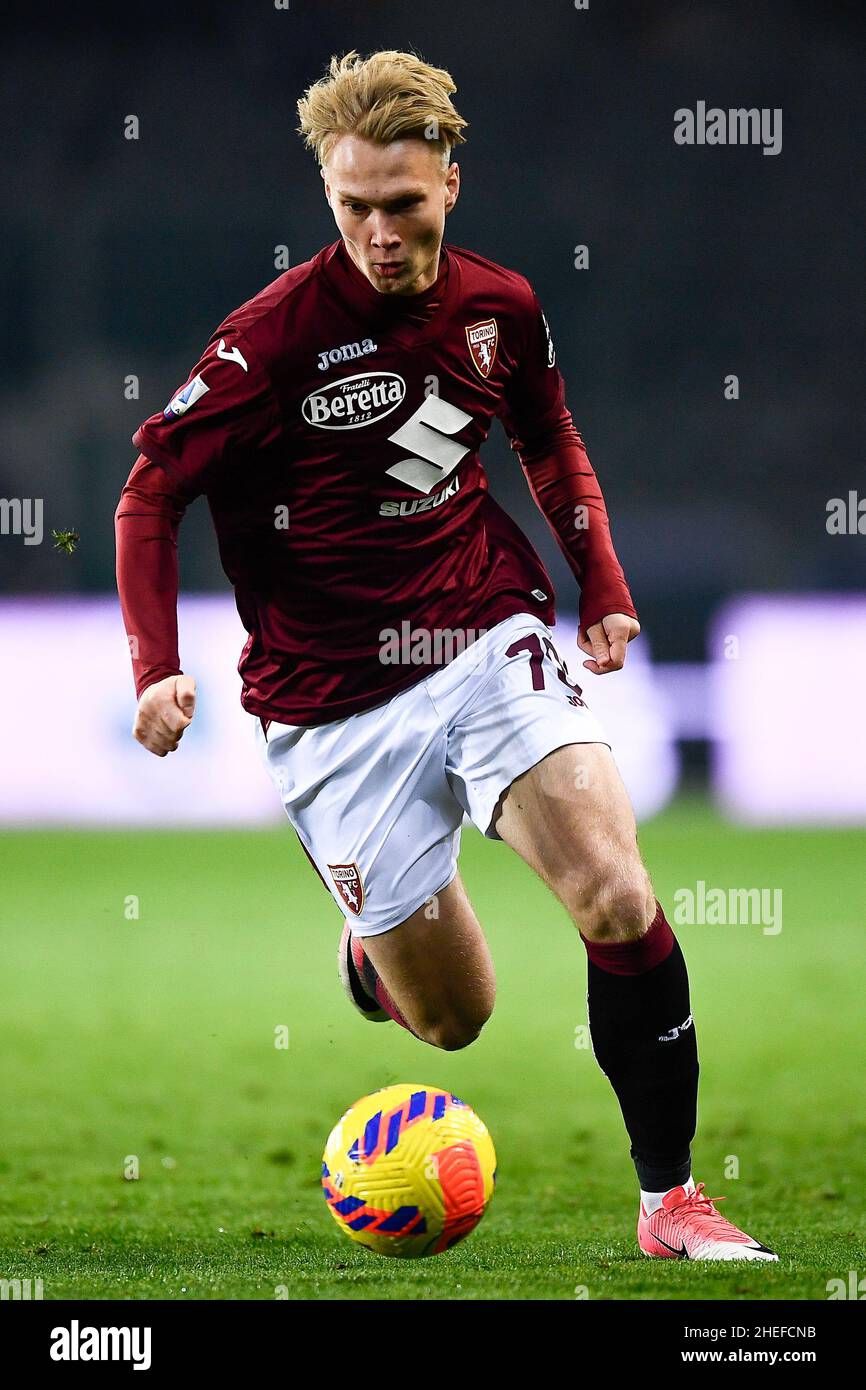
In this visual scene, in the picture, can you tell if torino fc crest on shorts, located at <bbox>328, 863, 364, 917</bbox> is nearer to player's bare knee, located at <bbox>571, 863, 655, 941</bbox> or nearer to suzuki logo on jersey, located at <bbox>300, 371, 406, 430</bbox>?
player's bare knee, located at <bbox>571, 863, 655, 941</bbox>

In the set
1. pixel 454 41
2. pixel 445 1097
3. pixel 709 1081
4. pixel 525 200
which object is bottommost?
pixel 709 1081

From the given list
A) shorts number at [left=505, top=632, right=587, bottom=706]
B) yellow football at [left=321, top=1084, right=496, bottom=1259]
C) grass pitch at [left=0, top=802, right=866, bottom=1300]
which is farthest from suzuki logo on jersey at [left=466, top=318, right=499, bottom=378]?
grass pitch at [left=0, top=802, right=866, bottom=1300]

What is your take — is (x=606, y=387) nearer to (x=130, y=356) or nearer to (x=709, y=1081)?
(x=130, y=356)

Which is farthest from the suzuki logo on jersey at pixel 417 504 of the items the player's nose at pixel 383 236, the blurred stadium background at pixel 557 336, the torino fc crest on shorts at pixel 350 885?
the blurred stadium background at pixel 557 336

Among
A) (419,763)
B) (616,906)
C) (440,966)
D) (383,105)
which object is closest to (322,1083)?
(440,966)

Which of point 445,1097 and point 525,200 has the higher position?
point 525,200

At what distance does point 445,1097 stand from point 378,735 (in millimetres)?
836

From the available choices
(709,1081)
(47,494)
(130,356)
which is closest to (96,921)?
(709,1081)

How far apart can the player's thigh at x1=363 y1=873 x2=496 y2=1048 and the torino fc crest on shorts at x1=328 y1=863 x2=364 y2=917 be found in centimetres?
9

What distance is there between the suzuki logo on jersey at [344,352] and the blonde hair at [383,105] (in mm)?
400

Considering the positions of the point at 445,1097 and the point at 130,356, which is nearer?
the point at 445,1097

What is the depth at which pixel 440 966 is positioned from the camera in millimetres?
3736

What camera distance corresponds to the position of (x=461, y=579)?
11.9 feet

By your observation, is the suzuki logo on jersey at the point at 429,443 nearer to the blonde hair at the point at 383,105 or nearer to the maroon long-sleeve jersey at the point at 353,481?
the maroon long-sleeve jersey at the point at 353,481
